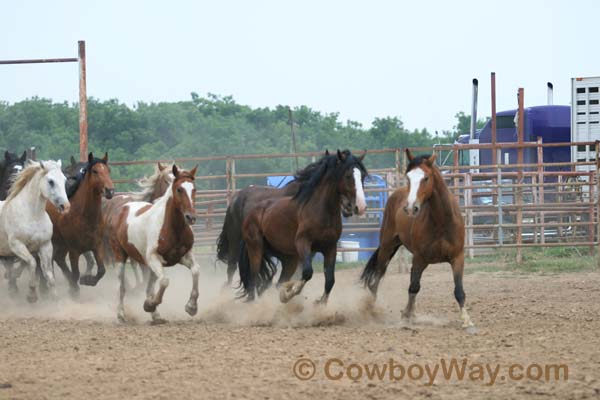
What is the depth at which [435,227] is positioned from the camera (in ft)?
30.0

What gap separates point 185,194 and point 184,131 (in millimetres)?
46735

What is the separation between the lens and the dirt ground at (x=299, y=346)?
19.9 feet

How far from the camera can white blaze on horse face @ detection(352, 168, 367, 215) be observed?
938 centimetres

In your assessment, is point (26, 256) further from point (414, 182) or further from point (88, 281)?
point (414, 182)

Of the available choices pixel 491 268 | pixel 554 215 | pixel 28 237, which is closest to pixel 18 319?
pixel 28 237

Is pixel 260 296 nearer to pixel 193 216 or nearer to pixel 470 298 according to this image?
pixel 193 216

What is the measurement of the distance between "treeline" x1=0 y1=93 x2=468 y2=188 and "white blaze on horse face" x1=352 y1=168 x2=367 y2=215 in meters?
32.7

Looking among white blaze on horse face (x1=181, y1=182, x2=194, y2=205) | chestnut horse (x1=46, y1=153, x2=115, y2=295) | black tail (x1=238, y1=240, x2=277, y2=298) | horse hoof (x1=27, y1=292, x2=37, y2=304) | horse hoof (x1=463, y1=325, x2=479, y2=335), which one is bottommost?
horse hoof (x1=27, y1=292, x2=37, y2=304)

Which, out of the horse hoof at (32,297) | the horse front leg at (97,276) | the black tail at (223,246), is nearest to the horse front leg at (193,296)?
the black tail at (223,246)

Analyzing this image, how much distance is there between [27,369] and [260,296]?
13.1 ft

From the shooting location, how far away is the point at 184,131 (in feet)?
184

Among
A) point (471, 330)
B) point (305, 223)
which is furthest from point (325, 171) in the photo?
point (471, 330)

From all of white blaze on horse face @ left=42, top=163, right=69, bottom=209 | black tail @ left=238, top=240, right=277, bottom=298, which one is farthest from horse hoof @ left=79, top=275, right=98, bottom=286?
black tail @ left=238, top=240, right=277, bottom=298

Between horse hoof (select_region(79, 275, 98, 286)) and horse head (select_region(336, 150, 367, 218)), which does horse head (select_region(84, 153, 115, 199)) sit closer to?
horse hoof (select_region(79, 275, 98, 286))
